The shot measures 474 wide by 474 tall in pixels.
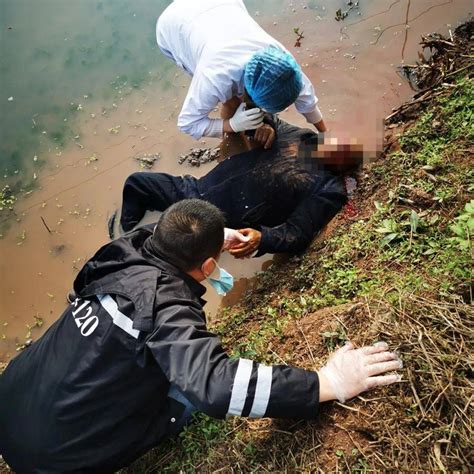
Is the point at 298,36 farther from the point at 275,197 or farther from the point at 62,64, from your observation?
the point at 62,64

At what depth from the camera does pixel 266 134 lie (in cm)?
378

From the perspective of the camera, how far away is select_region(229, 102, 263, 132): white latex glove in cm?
353

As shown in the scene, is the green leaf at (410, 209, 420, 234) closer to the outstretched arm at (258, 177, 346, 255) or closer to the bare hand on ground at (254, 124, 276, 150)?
the outstretched arm at (258, 177, 346, 255)

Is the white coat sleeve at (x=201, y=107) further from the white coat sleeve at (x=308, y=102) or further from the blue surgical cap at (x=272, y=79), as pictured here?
the white coat sleeve at (x=308, y=102)

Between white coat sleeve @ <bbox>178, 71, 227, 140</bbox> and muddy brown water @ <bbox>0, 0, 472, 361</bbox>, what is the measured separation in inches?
35.1

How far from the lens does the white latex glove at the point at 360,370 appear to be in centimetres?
219

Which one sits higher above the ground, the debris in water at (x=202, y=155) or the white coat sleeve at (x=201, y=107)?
the white coat sleeve at (x=201, y=107)

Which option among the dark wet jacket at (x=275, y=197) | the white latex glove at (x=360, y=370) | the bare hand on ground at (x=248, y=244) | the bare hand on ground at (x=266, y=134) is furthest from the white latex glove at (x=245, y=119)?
the white latex glove at (x=360, y=370)

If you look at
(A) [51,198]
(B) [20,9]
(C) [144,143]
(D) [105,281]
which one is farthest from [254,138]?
(B) [20,9]

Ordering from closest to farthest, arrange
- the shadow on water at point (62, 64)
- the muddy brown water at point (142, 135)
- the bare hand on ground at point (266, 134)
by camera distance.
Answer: the bare hand on ground at point (266, 134) < the muddy brown water at point (142, 135) < the shadow on water at point (62, 64)

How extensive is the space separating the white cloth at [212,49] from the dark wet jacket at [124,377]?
1.22 metres

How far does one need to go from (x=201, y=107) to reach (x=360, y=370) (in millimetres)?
2173

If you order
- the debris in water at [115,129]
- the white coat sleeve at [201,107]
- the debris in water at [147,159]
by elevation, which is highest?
the white coat sleeve at [201,107]

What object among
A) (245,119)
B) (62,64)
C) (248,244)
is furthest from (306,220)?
(62,64)
